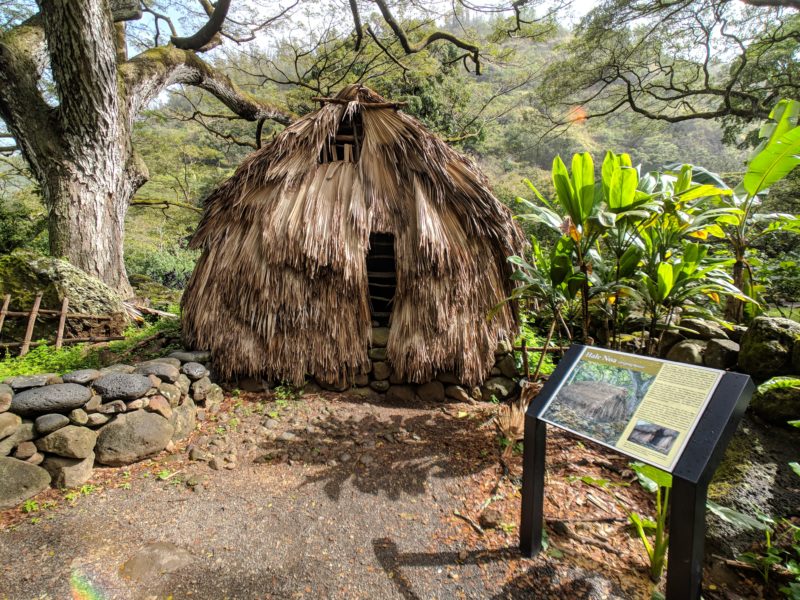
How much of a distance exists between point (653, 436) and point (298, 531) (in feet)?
6.45

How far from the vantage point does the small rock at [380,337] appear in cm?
406

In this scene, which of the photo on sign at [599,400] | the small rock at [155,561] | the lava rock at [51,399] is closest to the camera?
the photo on sign at [599,400]

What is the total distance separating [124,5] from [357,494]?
9.73 m

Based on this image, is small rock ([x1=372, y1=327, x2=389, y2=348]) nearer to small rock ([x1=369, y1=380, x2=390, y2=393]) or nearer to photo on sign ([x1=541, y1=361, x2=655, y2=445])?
small rock ([x1=369, y1=380, x2=390, y2=393])

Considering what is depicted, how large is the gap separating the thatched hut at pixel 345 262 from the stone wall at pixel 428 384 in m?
0.12

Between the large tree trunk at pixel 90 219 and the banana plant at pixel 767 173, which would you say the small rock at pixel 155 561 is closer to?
the banana plant at pixel 767 173

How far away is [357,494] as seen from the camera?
Answer: 8.11 feet

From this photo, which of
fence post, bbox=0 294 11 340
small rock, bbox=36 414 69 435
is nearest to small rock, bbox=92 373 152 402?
small rock, bbox=36 414 69 435

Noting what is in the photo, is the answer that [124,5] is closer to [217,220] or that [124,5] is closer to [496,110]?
[217,220]

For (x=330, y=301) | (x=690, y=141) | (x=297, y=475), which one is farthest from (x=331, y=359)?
(x=690, y=141)

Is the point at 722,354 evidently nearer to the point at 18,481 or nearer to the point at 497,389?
the point at 497,389

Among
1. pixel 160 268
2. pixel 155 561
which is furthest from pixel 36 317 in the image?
pixel 160 268

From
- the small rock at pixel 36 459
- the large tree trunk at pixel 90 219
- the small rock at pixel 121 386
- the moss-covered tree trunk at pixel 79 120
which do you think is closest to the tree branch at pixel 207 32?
the moss-covered tree trunk at pixel 79 120

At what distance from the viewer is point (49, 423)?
239cm
